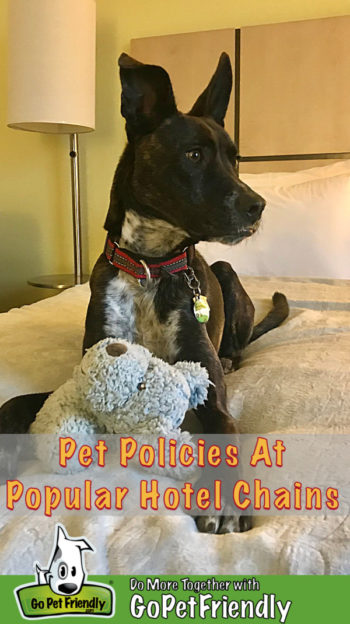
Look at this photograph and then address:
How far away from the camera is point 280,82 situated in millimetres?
2871

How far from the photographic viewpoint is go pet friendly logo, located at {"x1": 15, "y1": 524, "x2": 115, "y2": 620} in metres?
0.60

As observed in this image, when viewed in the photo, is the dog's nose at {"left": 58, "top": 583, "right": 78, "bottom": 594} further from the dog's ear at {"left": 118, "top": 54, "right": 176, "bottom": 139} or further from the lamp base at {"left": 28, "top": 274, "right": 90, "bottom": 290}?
the lamp base at {"left": 28, "top": 274, "right": 90, "bottom": 290}

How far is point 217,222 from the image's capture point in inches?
45.2

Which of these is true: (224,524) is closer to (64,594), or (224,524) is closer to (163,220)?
(64,594)

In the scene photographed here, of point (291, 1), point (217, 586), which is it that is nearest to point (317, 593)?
point (217, 586)

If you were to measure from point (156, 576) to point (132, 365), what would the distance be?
0.30 metres

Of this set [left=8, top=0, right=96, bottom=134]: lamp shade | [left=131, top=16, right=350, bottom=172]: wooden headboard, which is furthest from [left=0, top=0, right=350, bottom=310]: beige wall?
[left=8, top=0, right=96, bottom=134]: lamp shade

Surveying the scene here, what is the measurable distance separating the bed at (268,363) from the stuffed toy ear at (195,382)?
156 millimetres

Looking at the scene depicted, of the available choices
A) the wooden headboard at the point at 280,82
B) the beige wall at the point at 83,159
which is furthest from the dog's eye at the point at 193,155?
the beige wall at the point at 83,159

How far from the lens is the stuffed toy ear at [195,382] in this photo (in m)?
0.91

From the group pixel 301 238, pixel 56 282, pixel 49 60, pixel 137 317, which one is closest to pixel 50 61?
pixel 49 60

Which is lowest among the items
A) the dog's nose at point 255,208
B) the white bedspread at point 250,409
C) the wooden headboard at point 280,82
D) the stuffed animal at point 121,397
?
the white bedspread at point 250,409

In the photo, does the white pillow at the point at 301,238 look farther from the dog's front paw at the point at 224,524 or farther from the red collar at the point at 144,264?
the dog's front paw at the point at 224,524

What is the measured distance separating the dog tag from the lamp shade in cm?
174
